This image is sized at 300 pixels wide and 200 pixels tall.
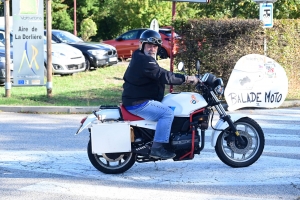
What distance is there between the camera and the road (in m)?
7.21

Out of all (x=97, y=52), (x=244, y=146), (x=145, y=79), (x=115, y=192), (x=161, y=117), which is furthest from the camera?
(x=97, y=52)

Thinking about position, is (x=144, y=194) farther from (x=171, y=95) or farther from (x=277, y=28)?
(x=277, y=28)

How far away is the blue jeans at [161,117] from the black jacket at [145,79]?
17 cm

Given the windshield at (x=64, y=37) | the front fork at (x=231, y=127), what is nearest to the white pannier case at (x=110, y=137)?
the front fork at (x=231, y=127)

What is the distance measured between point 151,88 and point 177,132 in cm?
62

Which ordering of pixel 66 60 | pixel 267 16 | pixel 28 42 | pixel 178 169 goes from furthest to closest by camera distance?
1. pixel 66 60
2. pixel 267 16
3. pixel 28 42
4. pixel 178 169

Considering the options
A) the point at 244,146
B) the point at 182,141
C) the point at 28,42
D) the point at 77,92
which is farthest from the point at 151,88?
the point at 77,92

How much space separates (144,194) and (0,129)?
5.57 m

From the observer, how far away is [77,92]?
17500mm

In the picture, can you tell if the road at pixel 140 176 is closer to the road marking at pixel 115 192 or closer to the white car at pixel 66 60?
the road marking at pixel 115 192

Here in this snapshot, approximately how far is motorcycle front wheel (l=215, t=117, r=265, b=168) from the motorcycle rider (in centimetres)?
70

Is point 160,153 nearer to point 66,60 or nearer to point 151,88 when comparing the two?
point 151,88

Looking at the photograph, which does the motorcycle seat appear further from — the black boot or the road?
the road

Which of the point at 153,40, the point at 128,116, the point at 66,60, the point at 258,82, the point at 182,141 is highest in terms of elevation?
the point at 153,40
